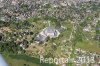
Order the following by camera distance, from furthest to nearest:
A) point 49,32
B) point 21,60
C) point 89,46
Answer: point 49,32, point 89,46, point 21,60

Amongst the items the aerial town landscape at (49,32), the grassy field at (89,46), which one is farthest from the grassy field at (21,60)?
the grassy field at (89,46)

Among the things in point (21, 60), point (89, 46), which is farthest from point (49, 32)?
point (21, 60)

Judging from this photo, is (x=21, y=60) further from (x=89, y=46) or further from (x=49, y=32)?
(x=89, y=46)

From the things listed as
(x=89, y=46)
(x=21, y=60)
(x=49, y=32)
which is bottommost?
(x=89, y=46)

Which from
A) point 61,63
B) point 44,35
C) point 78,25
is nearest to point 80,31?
point 78,25

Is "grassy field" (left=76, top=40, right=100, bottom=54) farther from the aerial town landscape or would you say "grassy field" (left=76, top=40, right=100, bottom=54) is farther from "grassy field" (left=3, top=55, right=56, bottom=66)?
"grassy field" (left=3, top=55, right=56, bottom=66)

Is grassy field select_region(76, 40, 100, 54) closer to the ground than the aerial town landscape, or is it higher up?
closer to the ground

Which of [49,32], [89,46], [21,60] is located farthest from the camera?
[49,32]

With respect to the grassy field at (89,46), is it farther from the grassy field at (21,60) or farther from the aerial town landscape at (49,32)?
the grassy field at (21,60)

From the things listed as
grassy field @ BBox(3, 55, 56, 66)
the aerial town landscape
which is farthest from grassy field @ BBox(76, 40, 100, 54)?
grassy field @ BBox(3, 55, 56, 66)
